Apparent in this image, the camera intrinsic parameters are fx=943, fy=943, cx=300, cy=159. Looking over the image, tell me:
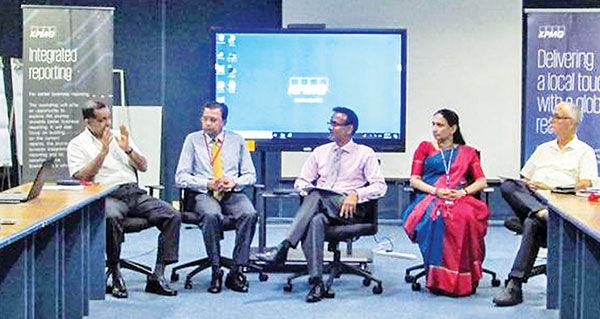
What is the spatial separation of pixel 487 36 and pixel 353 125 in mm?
3003

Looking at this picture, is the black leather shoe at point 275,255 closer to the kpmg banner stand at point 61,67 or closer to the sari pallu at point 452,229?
the sari pallu at point 452,229

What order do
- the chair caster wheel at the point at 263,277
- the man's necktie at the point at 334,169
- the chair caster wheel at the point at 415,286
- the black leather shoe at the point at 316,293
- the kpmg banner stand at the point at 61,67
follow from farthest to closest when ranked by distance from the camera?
the kpmg banner stand at the point at 61,67 < the chair caster wheel at the point at 263,277 < the man's necktie at the point at 334,169 < the chair caster wheel at the point at 415,286 < the black leather shoe at the point at 316,293

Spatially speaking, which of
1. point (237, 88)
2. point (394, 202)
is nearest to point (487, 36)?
point (394, 202)

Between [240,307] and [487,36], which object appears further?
[487,36]

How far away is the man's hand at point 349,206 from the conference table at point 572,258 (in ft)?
3.78

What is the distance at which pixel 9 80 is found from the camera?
8.92m

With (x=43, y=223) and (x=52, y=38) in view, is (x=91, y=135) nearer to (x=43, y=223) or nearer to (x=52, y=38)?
(x=52, y=38)

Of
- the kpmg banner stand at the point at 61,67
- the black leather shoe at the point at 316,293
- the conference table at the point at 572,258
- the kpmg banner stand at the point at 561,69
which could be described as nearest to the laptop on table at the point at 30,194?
the black leather shoe at the point at 316,293

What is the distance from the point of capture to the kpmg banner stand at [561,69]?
7.59 m

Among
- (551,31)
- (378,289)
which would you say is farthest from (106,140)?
(551,31)

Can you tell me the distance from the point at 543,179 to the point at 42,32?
3.88m

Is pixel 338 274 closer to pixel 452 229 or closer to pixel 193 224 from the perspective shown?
pixel 452 229

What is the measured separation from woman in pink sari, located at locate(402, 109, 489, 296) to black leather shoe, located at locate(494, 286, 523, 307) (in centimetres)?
26

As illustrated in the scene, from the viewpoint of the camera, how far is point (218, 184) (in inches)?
232
